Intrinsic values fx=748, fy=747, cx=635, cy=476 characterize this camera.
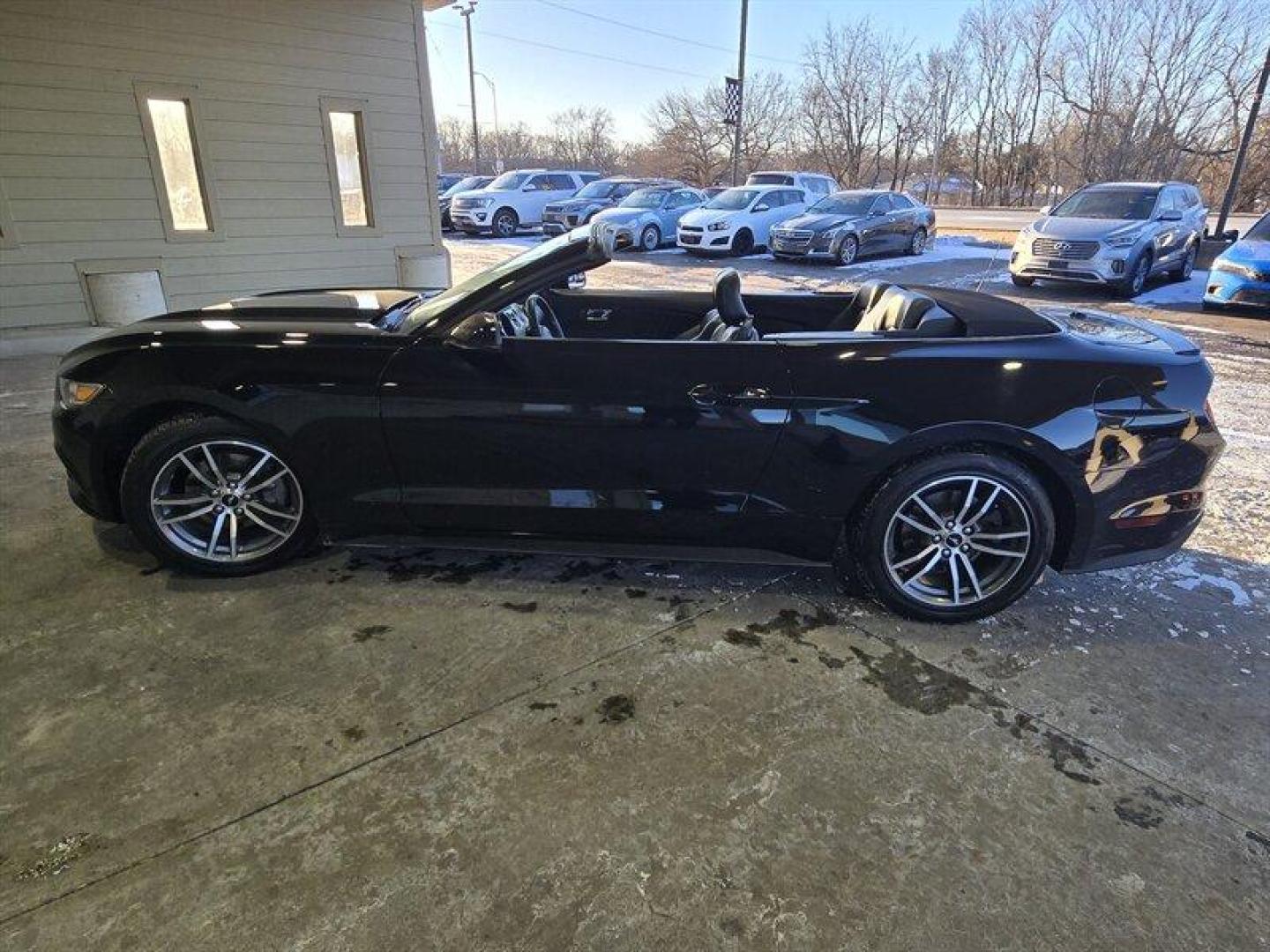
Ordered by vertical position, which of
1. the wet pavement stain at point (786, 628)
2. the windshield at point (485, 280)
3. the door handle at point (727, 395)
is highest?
the windshield at point (485, 280)

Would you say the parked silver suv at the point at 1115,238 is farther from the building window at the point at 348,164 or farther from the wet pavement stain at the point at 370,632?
the wet pavement stain at the point at 370,632

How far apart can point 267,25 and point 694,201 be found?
11921 millimetres

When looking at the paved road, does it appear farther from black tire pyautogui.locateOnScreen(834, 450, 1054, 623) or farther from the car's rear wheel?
black tire pyautogui.locateOnScreen(834, 450, 1054, 623)

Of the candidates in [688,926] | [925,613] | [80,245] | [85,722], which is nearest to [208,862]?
[85,722]

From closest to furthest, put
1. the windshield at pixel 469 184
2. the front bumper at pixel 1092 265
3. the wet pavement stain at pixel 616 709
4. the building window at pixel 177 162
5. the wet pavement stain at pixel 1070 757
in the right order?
1. the wet pavement stain at pixel 1070 757
2. the wet pavement stain at pixel 616 709
3. the building window at pixel 177 162
4. the front bumper at pixel 1092 265
5. the windshield at pixel 469 184

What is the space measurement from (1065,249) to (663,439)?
10.2 m

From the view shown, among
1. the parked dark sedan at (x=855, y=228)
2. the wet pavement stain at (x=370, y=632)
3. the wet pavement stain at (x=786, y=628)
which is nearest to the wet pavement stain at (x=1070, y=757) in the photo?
the wet pavement stain at (x=786, y=628)

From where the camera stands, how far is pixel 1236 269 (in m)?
9.16

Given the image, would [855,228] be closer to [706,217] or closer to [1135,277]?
[706,217]

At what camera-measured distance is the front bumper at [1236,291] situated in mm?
9016

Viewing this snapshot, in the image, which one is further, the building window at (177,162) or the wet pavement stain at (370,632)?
the building window at (177,162)

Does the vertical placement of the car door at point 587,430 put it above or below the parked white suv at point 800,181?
below

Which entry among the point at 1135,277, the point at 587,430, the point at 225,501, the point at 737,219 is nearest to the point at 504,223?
the point at 737,219

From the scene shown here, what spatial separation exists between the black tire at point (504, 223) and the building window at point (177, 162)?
465 inches
